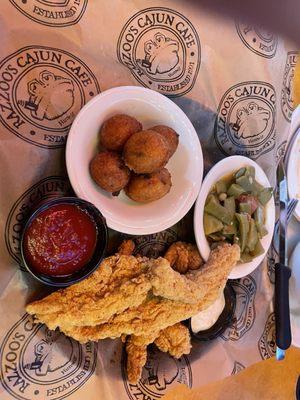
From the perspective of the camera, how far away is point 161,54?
6.46ft

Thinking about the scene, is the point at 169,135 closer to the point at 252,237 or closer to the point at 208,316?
the point at 252,237

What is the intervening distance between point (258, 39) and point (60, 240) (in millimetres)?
1369

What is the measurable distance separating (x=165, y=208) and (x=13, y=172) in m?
0.66

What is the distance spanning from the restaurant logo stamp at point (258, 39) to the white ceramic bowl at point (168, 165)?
0.53 m

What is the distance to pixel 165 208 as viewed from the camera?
195 centimetres

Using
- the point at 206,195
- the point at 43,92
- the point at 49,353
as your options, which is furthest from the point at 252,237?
the point at 43,92

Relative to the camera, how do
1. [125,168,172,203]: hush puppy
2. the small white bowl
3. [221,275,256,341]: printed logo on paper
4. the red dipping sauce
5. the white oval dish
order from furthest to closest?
the white oval dish, [221,275,256,341]: printed logo on paper, the small white bowl, [125,168,172,203]: hush puppy, the red dipping sauce

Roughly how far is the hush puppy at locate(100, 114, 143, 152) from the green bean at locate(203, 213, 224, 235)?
20.9 inches

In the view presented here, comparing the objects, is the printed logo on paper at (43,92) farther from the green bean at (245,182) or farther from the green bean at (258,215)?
the green bean at (258,215)

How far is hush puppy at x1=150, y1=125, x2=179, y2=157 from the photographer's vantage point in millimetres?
1856

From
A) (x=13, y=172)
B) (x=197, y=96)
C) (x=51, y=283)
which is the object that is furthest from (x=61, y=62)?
(x=51, y=283)

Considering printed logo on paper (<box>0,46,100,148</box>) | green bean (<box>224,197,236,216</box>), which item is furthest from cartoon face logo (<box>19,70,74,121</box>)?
A: green bean (<box>224,197,236,216</box>)

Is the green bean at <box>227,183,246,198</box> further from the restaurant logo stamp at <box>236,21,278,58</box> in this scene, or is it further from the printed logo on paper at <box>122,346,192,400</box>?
the printed logo on paper at <box>122,346,192,400</box>

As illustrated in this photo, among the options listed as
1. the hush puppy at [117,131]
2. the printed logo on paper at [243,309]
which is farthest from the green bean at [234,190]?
the hush puppy at [117,131]
